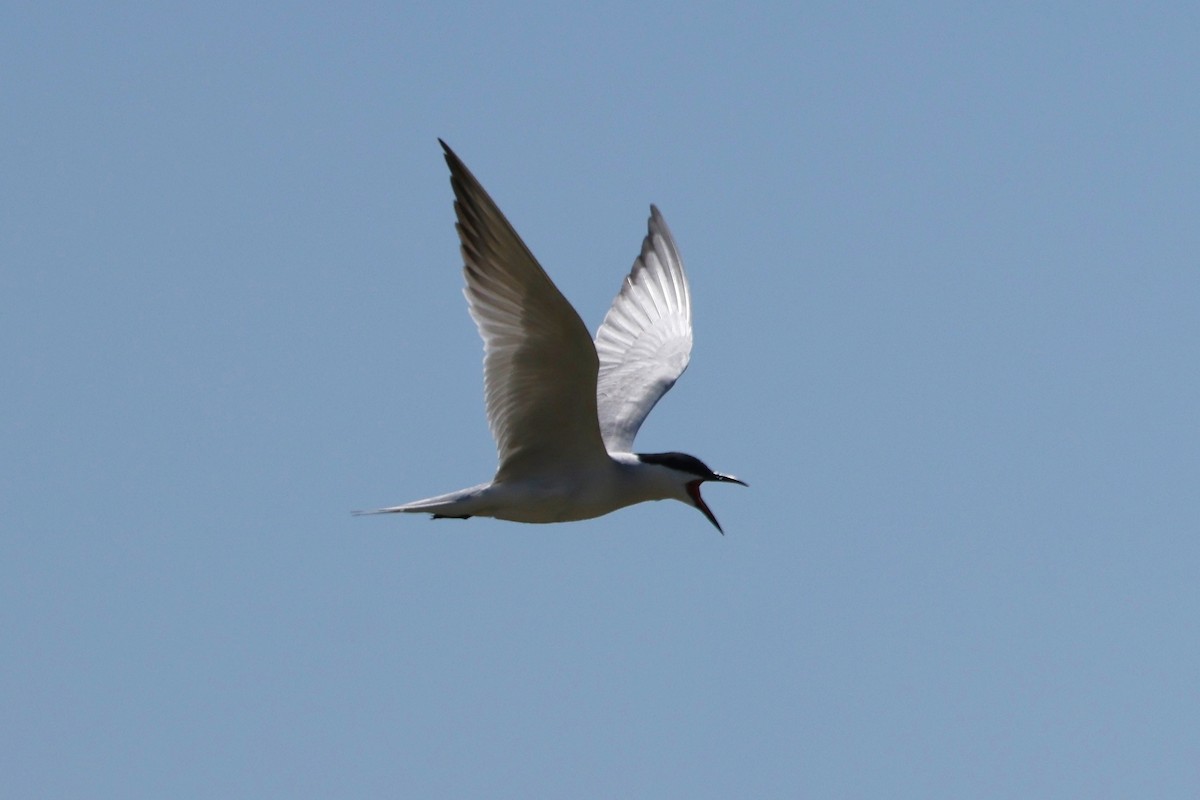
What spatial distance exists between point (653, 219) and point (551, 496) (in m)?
5.07

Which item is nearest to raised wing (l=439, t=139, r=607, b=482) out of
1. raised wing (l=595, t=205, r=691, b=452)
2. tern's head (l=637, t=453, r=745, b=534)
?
tern's head (l=637, t=453, r=745, b=534)

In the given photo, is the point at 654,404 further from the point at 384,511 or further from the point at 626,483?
the point at 384,511

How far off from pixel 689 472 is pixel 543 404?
5.12 ft

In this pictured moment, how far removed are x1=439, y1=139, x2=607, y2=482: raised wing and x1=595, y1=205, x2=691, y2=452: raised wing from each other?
1387mm

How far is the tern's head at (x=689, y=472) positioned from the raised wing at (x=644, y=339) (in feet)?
2.58

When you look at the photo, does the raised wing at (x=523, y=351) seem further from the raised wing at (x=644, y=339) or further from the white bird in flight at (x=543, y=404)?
the raised wing at (x=644, y=339)

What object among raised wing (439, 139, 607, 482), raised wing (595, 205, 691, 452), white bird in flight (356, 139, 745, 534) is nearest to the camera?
raised wing (439, 139, 607, 482)

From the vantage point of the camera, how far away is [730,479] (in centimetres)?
1388

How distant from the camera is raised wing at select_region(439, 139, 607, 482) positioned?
11336 mm

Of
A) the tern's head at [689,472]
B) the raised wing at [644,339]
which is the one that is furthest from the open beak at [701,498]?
the raised wing at [644,339]

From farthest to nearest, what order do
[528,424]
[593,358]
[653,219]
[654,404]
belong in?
[653,219] → [654,404] → [528,424] → [593,358]

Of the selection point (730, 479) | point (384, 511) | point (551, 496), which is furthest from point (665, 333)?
point (384, 511)

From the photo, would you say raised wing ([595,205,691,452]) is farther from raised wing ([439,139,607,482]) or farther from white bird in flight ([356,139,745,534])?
raised wing ([439,139,607,482])

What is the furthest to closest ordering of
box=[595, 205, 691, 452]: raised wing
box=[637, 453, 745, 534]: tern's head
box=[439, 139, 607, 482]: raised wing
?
box=[595, 205, 691, 452]: raised wing → box=[637, 453, 745, 534]: tern's head → box=[439, 139, 607, 482]: raised wing
